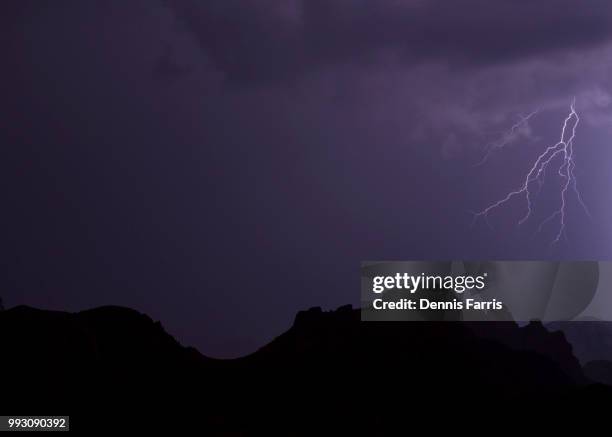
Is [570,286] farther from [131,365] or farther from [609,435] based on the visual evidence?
[131,365]

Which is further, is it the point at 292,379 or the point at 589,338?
the point at 589,338

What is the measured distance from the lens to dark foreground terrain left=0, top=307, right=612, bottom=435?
29.6m

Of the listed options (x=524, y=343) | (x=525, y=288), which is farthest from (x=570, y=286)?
(x=524, y=343)

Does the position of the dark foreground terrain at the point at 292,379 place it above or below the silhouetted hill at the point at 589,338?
below

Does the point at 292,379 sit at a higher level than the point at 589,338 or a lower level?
lower

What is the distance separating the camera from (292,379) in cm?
3766

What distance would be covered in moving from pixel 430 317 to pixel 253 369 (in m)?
12.5

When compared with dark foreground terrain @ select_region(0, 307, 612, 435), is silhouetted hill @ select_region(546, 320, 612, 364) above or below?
above

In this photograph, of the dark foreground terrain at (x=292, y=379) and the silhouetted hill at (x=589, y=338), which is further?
the silhouetted hill at (x=589, y=338)

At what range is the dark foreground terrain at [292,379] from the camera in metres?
29.6

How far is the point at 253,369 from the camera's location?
39.5 metres

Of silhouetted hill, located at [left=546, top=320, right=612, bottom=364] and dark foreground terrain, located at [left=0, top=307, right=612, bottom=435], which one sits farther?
silhouetted hill, located at [left=546, top=320, right=612, bottom=364]

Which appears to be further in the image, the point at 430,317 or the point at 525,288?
the point at 525,288

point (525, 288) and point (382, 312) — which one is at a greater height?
point (525, 288)
